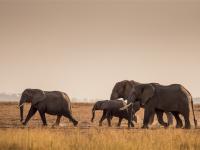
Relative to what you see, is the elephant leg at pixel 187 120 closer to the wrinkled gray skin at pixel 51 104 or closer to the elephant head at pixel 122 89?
the wrinkled gray skin at pixel 51 104

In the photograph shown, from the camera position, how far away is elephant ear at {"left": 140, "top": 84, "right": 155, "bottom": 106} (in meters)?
30.3

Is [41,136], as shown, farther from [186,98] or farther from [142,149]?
[186,98]

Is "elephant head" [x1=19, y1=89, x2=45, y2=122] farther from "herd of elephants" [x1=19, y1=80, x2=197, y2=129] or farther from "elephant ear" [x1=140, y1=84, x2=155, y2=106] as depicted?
"elephant ear" [x1=140, y1=84, x2=155, y2=106]

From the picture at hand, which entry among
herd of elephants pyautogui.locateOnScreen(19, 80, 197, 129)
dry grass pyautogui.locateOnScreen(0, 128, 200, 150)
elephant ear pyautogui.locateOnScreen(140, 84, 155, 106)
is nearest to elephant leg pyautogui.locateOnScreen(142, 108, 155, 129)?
herd of elephants pyautogui.locateOnScreen(19, 80, 197, 129)

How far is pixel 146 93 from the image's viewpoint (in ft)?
99.7

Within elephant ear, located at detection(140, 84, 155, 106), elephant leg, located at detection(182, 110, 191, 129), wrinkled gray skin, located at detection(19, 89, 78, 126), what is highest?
elephant ear, located at detection(140, 84, 155, 106)

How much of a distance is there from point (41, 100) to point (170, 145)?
14.5 meters

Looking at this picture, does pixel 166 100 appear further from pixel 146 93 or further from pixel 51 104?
pixel 51 104

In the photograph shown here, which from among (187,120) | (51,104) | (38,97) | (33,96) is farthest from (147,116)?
(33,96)

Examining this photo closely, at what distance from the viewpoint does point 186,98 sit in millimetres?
30219

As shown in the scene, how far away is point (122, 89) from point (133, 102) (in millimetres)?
5631

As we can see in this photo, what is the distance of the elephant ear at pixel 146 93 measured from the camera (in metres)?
30.3

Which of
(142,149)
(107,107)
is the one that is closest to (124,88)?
(107,107)

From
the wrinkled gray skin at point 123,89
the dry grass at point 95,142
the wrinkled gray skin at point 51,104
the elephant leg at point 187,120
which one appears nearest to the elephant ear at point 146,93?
the elephant leg at point 187,120
